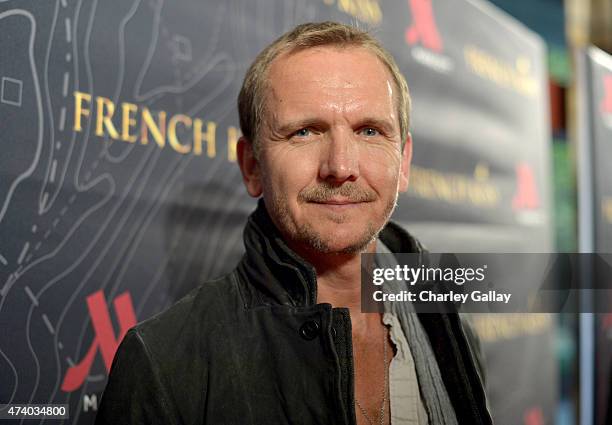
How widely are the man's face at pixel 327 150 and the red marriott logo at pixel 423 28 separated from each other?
111 centimetres

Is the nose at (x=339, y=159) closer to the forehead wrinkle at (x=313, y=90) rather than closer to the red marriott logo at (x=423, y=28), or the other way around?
the forehead wrinkle at (x=313, y=90)

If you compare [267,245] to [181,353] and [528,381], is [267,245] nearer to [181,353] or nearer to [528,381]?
[181,353]

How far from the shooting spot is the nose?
1.15 m

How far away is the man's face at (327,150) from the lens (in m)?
1.17

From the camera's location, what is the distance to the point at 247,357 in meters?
1.13

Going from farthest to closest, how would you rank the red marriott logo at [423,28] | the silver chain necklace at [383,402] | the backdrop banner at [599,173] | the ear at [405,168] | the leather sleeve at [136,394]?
the backdrop banner at [599,173] → the red marriott logo at [423,28] → the ear at [405,168] → the silver chain necklace at [383,402] → the leather sleeve at [136,394]

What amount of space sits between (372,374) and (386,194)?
348 millimetres

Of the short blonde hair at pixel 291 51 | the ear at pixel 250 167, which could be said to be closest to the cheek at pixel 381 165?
the short blonde hair at pixel 291 51

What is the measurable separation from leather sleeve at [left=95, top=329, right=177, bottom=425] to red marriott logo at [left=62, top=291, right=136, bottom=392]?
0.22m

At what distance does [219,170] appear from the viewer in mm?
1619

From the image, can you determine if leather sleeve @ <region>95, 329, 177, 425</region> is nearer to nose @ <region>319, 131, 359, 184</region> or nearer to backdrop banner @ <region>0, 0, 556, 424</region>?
backdrop banner @ <region>0, 0, 556, 424</region>

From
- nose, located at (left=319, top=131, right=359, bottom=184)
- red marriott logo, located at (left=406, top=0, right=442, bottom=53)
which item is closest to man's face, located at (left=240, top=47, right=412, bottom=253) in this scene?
nose, located at (left=319, top=131, right=359, bottom=184)

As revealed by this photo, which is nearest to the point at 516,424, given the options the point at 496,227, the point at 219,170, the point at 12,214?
the point at 496,227

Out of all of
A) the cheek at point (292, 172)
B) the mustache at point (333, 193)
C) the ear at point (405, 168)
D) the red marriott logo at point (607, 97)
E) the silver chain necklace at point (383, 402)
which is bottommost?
the silver chain necklace at point (383, 402)
